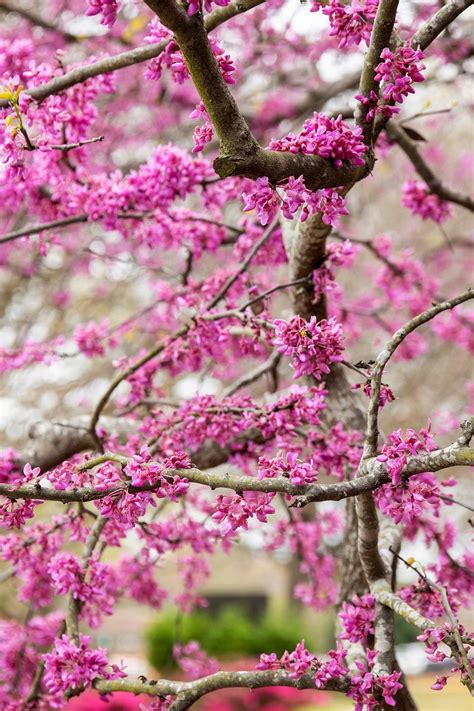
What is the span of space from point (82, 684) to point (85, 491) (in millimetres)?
1212

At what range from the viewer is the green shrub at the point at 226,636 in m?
13.0

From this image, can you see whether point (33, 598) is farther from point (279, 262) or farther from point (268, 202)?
point (268, 202)

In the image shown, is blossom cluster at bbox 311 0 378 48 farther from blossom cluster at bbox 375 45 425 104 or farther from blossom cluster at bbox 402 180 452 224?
blossom cluster at bbox 402 180 452 224

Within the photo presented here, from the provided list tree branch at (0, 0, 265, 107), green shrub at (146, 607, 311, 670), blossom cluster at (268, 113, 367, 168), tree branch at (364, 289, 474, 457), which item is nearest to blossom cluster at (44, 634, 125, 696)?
tree branch at (364, 289, 474, 457)

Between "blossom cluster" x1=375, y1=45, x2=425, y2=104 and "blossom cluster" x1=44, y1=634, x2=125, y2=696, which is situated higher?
"blossom cluster" x1=375, y1=45, x2=425, y2=104

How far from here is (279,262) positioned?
466 centimetres

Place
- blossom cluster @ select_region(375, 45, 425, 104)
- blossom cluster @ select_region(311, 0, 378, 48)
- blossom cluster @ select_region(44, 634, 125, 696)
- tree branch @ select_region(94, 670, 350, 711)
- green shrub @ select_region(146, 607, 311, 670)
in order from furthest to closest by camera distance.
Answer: green shrub @ select_region(146, 607, 311, 670) < blossom cluster @ select_region(44, 634, 125, 696) < tree branch @ select_region(94, 670, 350, 711) < blossom cluster @ select_region(311, 0, 378, 48) < blossom cluster @ select_region(375, 45, 425, 104)

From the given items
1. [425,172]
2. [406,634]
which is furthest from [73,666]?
[406,634]

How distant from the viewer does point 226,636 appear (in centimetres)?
1306

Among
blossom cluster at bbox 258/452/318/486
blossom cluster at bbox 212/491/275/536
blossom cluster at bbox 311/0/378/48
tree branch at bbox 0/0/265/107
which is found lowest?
blossom cluster at bbox 212/491/275/536

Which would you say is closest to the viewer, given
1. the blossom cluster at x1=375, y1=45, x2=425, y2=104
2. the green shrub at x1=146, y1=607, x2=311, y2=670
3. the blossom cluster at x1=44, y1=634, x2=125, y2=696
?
the blossom cluster at x1=375, y1=45, x2=425, y2=104

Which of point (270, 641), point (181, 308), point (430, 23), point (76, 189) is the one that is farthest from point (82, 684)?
point (270, 641)

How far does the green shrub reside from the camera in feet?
42.6

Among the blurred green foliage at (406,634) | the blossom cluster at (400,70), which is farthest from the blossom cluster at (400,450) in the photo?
the blurred green foliage at (406,634)
